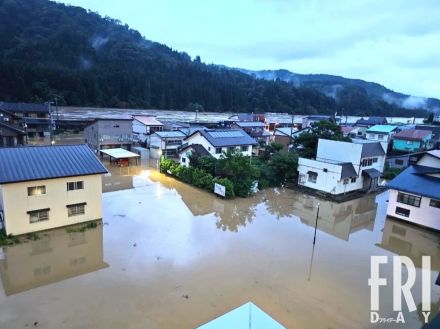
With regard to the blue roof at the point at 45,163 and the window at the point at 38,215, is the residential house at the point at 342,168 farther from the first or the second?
the window at the point at 38,215

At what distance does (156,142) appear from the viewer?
105 feet

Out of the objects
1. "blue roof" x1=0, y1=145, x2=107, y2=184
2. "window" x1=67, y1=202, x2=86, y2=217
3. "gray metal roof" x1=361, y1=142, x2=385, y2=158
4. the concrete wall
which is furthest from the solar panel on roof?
"window" x1=67, y1=202, x2=86, y2=217

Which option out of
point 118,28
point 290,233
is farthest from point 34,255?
point 118,28

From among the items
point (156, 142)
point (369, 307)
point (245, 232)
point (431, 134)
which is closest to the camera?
point (369, 307)

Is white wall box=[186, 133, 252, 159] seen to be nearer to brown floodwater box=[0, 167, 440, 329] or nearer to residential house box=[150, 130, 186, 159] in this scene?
residential house box=[150, 130, 186, 159]

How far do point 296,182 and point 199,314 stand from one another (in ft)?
56.8

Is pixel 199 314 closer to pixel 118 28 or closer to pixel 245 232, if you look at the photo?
pixel 245 232

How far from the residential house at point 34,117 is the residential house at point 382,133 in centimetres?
4573

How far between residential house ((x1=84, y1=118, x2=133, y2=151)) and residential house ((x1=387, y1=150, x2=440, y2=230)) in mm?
26767

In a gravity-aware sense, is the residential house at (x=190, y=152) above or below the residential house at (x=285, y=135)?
below

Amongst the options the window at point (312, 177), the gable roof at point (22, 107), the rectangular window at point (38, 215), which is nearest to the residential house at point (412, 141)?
the window at point (312, 177)

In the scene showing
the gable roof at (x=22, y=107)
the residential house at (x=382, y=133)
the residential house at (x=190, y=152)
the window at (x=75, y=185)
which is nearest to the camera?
the window at (x=75, y=185)

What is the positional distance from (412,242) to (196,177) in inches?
558

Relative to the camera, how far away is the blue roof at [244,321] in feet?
18.5
